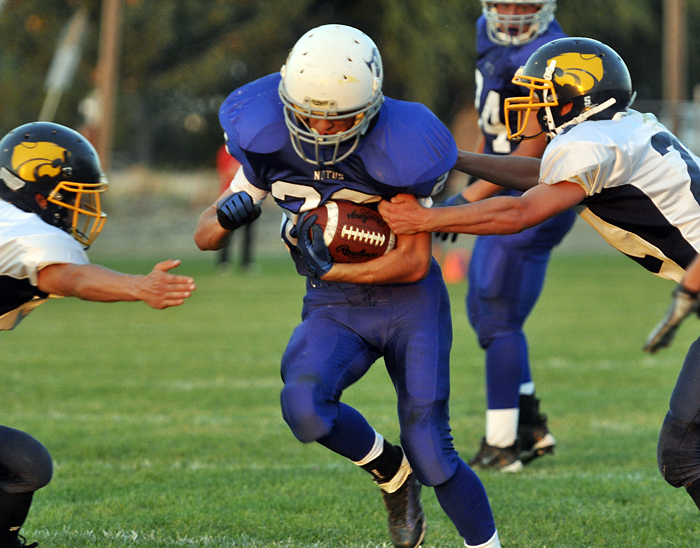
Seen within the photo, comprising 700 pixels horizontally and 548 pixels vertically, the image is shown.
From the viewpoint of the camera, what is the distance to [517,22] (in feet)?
13.9

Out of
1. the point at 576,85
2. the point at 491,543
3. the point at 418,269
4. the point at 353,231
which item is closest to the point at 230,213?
the point at 353,231

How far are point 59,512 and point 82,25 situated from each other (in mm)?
11668

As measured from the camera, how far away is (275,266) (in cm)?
1457

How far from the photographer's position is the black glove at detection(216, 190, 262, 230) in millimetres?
2980

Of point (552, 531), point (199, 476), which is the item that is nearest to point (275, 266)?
point (199, 476)

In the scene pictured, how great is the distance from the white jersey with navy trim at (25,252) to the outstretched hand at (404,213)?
3.08 feet

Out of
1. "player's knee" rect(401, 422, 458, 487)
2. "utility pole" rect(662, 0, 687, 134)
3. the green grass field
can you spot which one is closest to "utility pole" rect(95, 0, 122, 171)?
the green grass field

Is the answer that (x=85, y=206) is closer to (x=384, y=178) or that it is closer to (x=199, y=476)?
(x=384, y=178)

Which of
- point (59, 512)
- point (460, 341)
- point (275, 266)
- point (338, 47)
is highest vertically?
point (338, 47)

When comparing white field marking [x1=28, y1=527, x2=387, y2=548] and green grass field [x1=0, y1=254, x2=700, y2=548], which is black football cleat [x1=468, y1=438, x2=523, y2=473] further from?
white field marking [x1=28, y1=527, x2=387, y2=548]

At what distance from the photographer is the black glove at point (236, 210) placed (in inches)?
117

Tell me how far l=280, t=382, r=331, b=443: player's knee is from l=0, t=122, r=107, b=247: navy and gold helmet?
0.86 metres

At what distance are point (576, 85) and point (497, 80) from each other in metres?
1.41

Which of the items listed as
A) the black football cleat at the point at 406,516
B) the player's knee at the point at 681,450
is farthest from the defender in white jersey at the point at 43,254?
the player's knee at the point at 681,450
